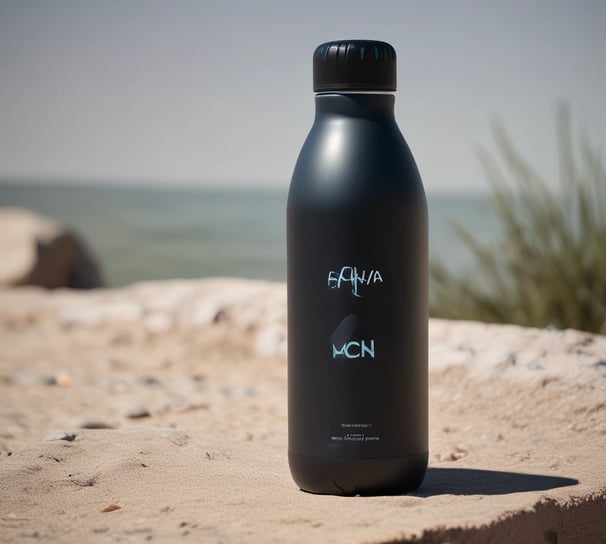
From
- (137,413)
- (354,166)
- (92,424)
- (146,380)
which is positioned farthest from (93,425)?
(354,166)

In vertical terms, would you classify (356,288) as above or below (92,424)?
above

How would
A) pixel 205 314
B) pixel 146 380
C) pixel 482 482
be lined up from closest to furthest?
pixel 482 482 → pixel 146 380 → pixel 205 314

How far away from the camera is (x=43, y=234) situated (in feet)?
25.3

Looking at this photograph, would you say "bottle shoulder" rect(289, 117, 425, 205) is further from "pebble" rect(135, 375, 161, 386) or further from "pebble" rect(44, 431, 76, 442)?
"pebble" rect(135, 375, 161, 386)

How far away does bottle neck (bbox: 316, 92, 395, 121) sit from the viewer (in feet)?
6.93

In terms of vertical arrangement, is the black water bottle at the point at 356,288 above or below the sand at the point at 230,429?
above

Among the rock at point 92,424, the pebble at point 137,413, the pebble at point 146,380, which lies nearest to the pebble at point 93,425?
the rock at point 92,424

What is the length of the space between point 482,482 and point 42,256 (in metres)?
5.79

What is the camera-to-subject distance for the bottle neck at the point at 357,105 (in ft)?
6.93

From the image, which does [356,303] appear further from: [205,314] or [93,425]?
[205,314]

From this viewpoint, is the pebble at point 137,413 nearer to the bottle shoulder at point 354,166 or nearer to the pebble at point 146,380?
the pebble at point 146,380

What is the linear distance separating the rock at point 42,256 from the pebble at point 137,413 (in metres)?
3.64

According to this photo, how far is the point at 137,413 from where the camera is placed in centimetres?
347

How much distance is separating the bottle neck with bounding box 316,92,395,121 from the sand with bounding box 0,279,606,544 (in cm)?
86
